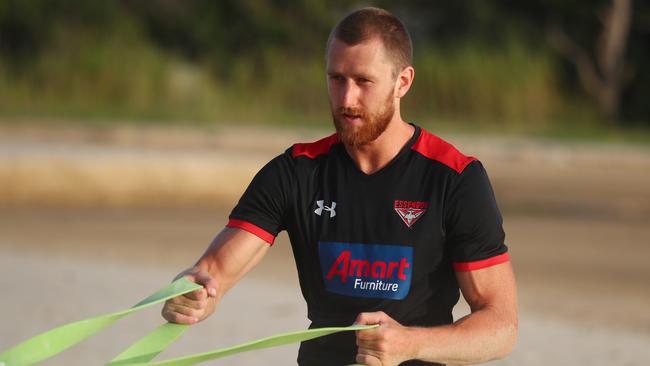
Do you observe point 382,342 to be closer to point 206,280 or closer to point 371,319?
point 371,319

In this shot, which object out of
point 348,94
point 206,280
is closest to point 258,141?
point 206,280

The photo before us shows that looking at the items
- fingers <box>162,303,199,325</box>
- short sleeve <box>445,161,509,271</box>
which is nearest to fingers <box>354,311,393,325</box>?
short sleeve <box>445,161,509,271</box>

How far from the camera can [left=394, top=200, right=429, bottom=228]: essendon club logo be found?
3.44 metres

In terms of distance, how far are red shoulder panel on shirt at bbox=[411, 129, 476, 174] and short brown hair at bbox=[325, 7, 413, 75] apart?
0.24 meters

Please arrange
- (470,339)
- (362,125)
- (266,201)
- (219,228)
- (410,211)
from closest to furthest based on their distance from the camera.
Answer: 1. (470,339)
2. (362,125)
3. (410,211)
4. (266,201)
5. (219,228)

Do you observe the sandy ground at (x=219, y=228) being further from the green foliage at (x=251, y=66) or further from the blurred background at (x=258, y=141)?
the green foliage at (x=251, y=66)

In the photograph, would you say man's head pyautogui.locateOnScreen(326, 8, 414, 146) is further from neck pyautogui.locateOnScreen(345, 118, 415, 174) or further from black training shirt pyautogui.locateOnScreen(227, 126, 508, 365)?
black training shirt pyautogui.locateOnScreen(227, 126, 508, 365)

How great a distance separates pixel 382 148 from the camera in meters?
3.46

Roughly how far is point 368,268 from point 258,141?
47.9 ft

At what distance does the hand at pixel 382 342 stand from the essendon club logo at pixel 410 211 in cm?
42

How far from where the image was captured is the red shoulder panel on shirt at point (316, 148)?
360cm

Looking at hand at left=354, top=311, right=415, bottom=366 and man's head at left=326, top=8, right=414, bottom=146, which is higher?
man's head at left=326, top=8, right=414, bottom=146

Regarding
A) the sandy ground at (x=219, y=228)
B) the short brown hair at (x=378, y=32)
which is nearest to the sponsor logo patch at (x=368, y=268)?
the short brown hair at (x=378, y=32)

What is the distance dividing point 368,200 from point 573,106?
1949 cm
